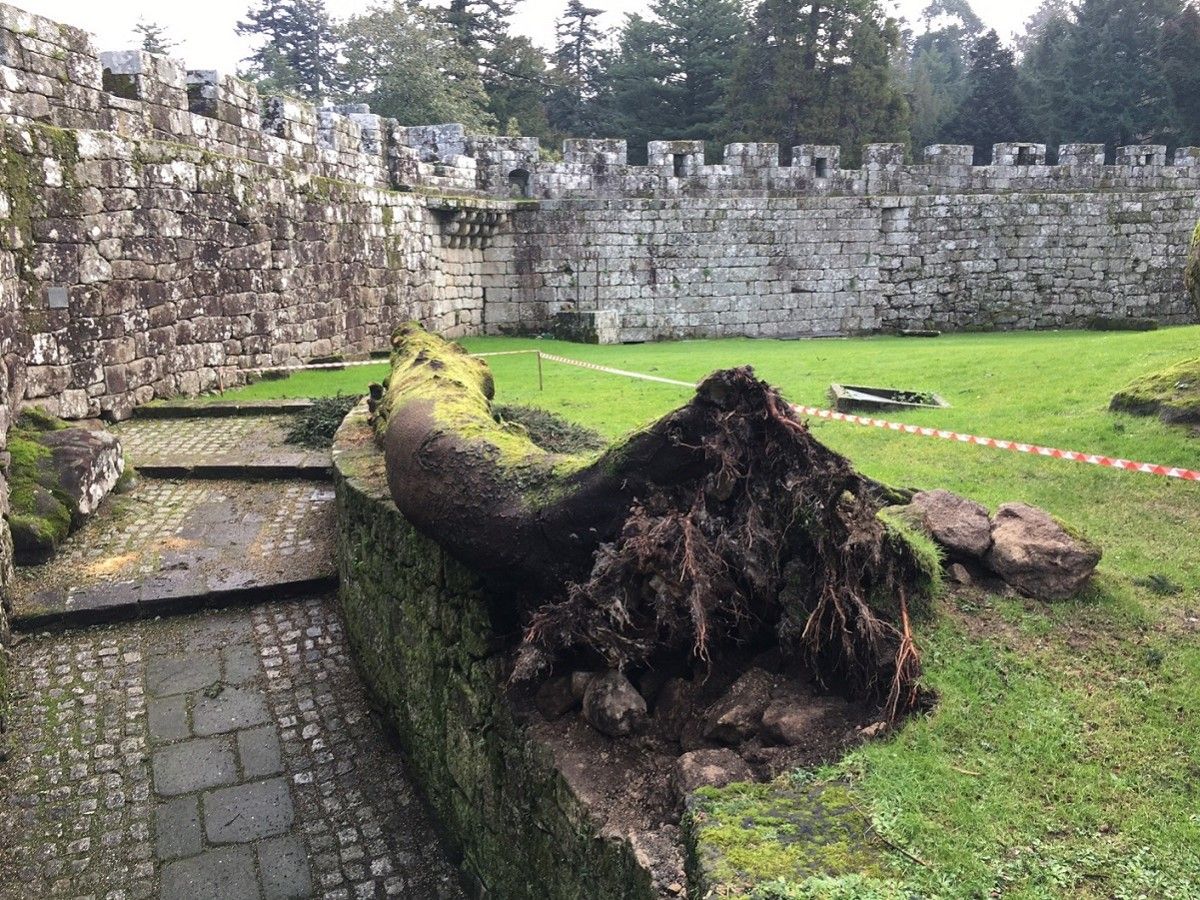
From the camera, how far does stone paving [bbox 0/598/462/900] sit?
4062mm

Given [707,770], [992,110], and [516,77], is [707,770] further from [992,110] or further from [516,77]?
[992,110]

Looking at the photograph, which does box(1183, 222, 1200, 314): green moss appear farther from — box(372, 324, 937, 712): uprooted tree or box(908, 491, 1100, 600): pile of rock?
box(372, 324, 937, 712): uprooted tree

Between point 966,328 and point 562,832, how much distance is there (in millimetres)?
18790

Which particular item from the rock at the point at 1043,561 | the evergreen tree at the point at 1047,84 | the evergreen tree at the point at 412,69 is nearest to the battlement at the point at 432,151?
the rock at the point at 1043,561

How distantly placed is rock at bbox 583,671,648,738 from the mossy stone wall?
0.19 meters

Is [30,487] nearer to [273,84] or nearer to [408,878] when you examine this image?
[408,878]

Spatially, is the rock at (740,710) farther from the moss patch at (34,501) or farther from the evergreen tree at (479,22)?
the evergreen tree at (479,22)

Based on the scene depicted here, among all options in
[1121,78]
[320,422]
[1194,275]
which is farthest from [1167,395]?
[1121,78]

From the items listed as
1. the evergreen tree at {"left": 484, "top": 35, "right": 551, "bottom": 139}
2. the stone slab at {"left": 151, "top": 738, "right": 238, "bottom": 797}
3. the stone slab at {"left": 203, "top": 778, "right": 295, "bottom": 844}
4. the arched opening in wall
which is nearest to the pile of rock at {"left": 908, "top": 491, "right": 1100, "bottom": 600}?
the stone slab at {"left": 203, "top": 778, "right": 295, "bottom": 844}

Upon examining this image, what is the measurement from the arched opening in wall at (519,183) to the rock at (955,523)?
1547cm

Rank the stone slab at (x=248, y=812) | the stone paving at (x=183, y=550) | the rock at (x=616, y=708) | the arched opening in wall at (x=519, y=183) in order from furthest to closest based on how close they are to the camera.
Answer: the arched opening in wall at (x=519, y=183) → the stone paving at (x=183, y=550) → the stone slab at (x=248, y=812) → the rock at (x=616, y=708)

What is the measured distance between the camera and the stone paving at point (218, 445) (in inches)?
306

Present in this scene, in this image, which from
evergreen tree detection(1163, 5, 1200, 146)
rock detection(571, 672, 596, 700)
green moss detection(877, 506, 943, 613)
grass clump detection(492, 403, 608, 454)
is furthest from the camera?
evergreen tree detection(1163, 5, 1200, 146)

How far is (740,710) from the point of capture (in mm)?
2727
